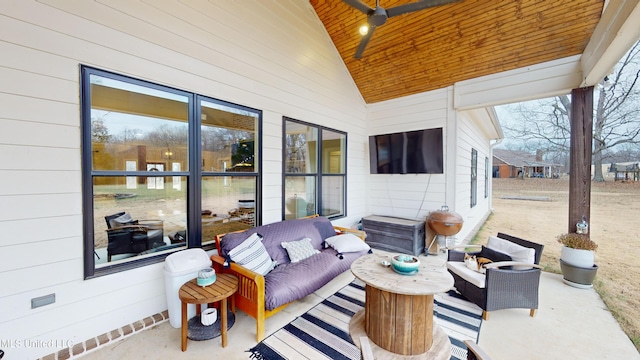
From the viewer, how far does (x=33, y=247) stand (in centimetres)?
188

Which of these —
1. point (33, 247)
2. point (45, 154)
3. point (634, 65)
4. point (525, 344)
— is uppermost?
point (634, 65)

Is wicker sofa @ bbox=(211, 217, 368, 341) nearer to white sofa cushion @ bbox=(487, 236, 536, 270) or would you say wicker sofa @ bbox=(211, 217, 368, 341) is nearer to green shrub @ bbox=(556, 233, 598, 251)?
white sofa cushion @ bbox=(487, 236, 536, 270)

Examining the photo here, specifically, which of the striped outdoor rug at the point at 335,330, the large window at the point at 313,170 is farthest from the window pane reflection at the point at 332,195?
the striped outdoor rug at the point at 335,330

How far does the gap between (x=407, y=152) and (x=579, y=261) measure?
2.94m

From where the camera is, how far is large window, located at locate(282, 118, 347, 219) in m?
4.11

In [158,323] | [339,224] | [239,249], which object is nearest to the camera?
[158,323]

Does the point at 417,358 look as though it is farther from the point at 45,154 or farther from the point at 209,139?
the point at 45,154

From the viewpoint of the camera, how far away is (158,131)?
2828 mm

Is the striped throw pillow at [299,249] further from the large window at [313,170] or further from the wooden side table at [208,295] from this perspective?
the wooden side table at [208,295]

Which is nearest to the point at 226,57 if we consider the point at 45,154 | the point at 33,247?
the point at 45,154

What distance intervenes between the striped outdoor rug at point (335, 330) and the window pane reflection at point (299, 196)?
66.7 inches

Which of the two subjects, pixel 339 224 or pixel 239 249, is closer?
pixel 239 249

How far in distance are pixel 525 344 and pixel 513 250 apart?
1102 millimetres

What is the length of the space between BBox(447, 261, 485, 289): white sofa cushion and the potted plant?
1567mm
